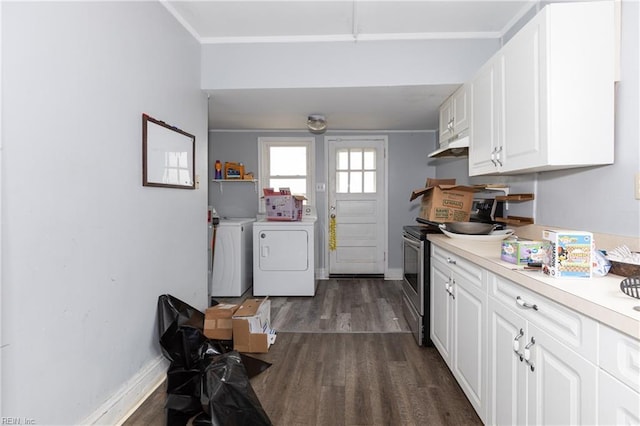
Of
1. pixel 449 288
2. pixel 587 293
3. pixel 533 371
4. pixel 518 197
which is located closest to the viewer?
pixel 587 293

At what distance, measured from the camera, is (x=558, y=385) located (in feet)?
3.34

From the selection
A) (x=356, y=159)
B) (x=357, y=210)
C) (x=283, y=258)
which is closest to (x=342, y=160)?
(x=356, y=159)

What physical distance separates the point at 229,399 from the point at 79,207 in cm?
106

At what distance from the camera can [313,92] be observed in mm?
2723

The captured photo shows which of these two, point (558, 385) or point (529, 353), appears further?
point (529, 353)

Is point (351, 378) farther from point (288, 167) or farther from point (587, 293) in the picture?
point (288, 167)

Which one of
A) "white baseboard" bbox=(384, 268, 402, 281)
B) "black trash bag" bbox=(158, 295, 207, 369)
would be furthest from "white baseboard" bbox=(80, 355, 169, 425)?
"white baseboard" bbox=(384, 268, 402, 281)

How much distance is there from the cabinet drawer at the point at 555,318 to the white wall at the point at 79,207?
179cm

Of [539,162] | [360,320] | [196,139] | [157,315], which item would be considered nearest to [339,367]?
[360,320]

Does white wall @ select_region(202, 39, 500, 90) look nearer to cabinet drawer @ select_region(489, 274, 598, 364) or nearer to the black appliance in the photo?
the black appliance

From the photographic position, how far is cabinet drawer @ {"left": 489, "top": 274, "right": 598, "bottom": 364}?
2.94 ft

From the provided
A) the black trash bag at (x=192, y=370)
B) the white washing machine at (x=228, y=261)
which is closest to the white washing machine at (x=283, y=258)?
the white washing machine at (x=228, y=261)

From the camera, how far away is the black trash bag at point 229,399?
141cm

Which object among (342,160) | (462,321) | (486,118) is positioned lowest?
(462,321)
